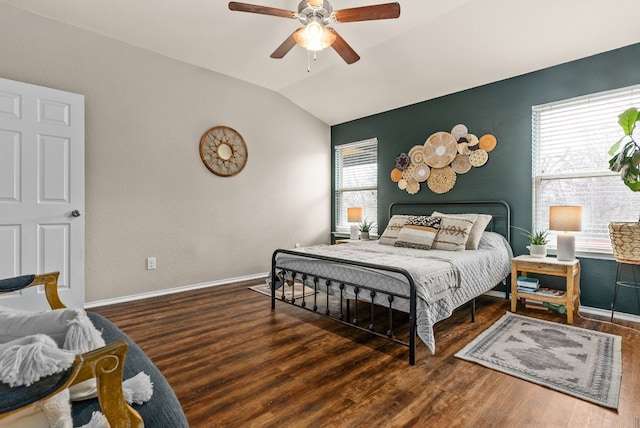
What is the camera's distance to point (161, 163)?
3.88m

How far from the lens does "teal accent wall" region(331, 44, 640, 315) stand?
3123 mm

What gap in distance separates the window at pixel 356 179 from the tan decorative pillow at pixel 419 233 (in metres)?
1.50

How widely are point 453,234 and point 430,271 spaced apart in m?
1.21

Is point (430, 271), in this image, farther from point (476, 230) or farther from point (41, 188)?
point (41, 188)

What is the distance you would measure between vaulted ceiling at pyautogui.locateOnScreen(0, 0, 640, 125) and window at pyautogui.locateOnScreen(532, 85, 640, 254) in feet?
1.69

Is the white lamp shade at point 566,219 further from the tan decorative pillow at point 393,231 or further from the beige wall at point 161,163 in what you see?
the beige wall at point 161,163

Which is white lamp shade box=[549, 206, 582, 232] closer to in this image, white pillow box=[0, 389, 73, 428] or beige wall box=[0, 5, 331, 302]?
beige wall box=[0, 5, 331, 302]

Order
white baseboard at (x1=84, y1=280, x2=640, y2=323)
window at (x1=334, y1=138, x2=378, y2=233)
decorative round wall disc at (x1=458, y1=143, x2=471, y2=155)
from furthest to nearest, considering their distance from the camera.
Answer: window at (x1=334, y1=138, x2=378, y2=233) < decorative round wall disc at (x1=458, y1=143, x2=471, y2=155) < white baseboard at (x1=84, y1=280, x2=640, y2=323)

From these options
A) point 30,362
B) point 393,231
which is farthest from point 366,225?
point 30,362

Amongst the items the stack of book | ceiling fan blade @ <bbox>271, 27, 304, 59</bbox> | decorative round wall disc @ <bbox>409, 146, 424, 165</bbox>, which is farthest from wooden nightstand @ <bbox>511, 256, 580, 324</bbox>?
ceiling fan blade @ <bbox>271, 27, 304, 59</bbox>

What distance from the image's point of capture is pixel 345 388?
1871mm

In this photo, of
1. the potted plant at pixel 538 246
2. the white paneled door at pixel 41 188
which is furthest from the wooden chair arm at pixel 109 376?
the potted plant at pixel 538 246

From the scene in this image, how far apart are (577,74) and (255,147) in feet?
12.9

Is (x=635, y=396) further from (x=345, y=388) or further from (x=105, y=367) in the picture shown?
(x=105, y=367)
